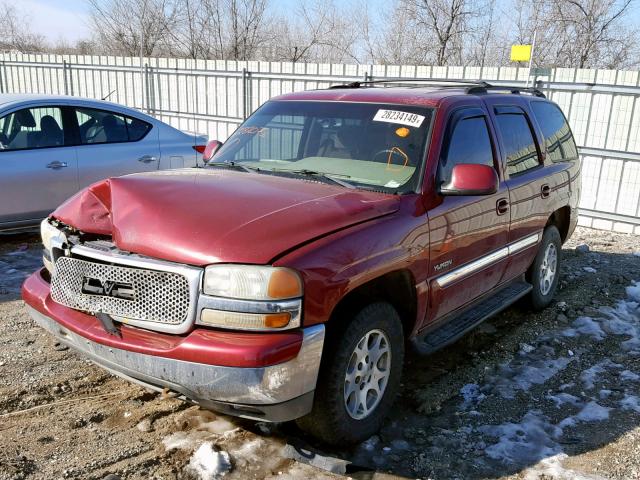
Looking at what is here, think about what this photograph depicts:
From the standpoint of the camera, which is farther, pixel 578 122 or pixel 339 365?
pixel 578 122

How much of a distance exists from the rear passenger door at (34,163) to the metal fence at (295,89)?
19.1 feet

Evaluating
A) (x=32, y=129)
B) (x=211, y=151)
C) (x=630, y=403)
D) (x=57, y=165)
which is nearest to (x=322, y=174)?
(x=211, y=151)

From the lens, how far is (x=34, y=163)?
6281 mm

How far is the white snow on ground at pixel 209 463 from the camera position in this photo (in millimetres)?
2900

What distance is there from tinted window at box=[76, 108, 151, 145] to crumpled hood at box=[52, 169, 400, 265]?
146 inches

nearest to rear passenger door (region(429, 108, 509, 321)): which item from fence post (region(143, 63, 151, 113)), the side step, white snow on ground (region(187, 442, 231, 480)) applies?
the side step

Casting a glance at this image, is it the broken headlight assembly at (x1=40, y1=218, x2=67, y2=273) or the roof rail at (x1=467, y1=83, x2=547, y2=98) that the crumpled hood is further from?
the roof rail at (x1=467, y1=83, x2=547, y2=98)

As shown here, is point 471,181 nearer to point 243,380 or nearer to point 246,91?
point 243,380

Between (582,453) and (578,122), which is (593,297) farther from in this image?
(578,122)

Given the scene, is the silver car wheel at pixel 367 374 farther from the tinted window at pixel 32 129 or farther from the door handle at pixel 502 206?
the tinted window at pixel 32 129

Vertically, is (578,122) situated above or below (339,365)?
above

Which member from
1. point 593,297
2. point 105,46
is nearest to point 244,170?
point 593,297

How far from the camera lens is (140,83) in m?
14.9

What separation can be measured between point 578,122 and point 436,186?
6.76m
